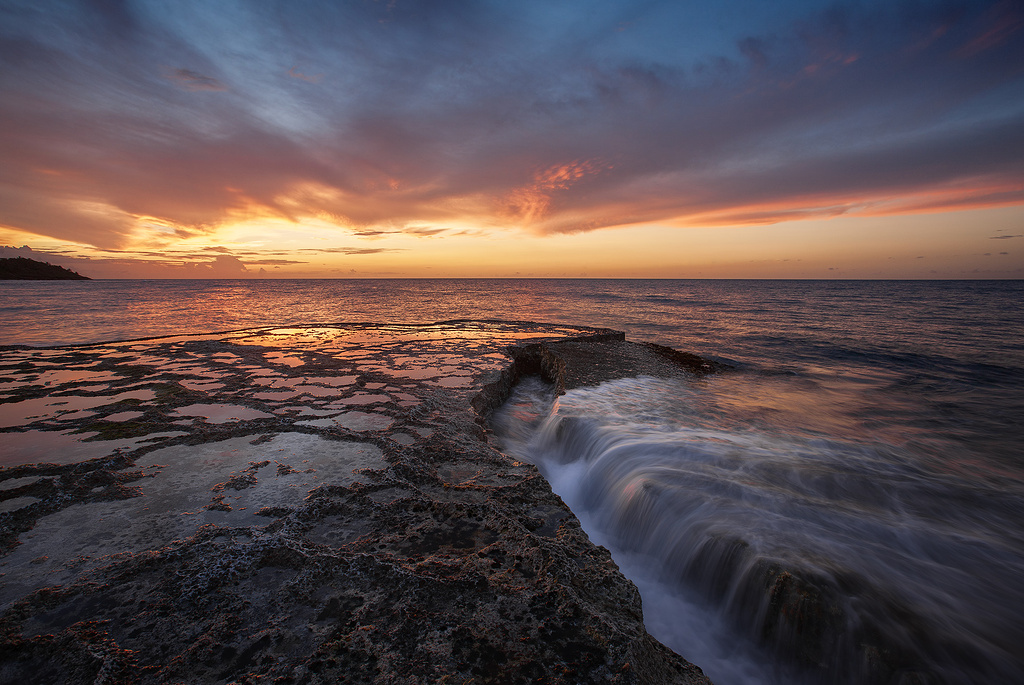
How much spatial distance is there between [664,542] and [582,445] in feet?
6.62

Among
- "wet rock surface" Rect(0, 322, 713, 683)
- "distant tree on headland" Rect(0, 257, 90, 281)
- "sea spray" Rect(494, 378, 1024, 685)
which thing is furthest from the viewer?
"distant tree on headland" Rect(0, 257, 90, 281)

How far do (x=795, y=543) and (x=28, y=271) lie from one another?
159 metres

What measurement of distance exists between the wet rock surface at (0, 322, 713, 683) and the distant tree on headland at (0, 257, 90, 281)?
145 metres

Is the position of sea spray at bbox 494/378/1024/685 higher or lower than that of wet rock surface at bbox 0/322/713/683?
lower

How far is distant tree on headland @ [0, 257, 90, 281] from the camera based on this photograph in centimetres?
9501

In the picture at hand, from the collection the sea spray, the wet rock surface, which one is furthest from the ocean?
the wet rock surface

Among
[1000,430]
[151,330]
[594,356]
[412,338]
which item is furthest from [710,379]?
[151,330]

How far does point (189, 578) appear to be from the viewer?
2074mm

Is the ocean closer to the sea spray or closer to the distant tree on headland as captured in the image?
the sea spray

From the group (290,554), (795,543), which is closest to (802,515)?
(795,543)

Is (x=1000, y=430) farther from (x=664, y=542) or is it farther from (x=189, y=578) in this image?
(x=189, y=578)

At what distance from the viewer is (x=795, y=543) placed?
3.45 m

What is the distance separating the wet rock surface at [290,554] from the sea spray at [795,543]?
1.29 meters

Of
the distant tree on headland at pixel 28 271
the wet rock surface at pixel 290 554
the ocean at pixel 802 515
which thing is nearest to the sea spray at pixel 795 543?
the ocean at pixel 802 515
